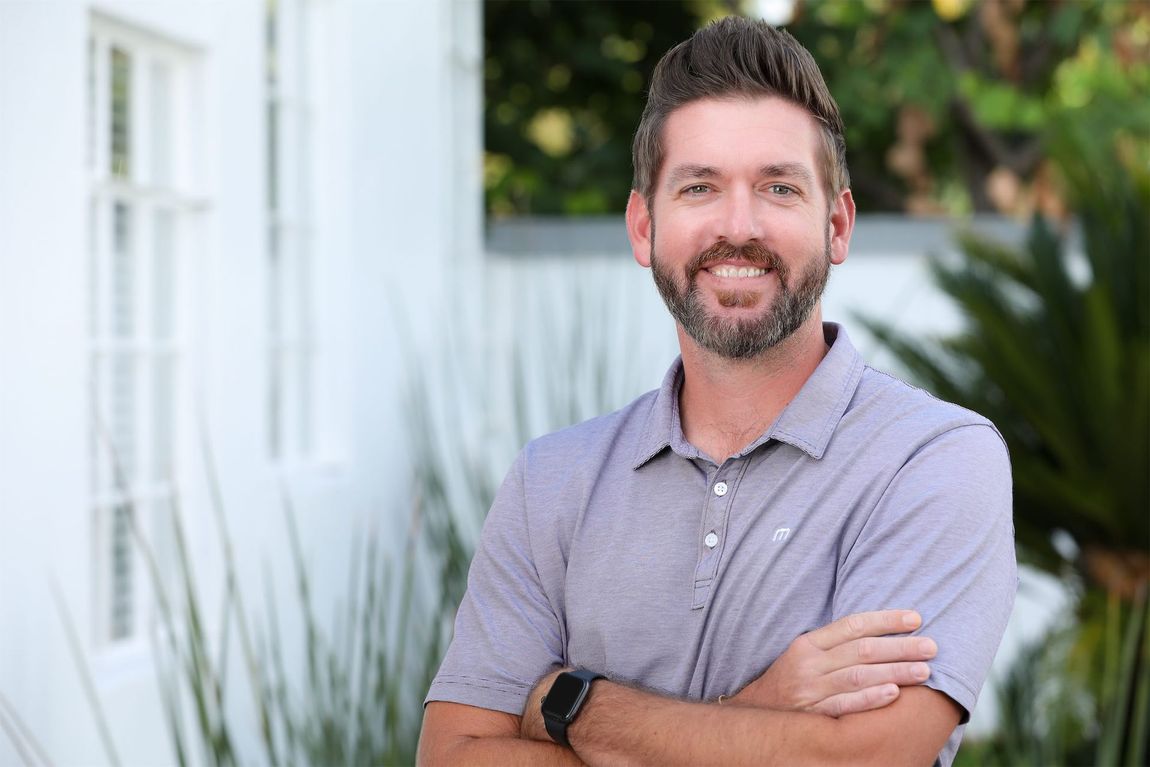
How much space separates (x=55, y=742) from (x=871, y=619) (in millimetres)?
2420

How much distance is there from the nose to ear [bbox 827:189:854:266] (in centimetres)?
15

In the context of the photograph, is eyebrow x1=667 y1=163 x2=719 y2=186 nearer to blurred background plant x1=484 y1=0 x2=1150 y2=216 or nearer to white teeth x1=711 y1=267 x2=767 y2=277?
white teeth x1=711 y1=267 x2=767 y2=277

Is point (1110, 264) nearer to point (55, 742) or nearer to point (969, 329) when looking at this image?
point (969, 329)

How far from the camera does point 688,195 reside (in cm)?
192

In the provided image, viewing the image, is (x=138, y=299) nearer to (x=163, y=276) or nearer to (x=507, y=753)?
(x=163, y=276)

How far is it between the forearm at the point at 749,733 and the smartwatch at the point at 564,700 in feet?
0.05

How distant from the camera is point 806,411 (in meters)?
1.85

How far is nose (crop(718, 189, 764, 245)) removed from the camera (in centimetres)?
184

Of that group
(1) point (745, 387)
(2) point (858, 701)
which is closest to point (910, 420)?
(1) point (745, 387)

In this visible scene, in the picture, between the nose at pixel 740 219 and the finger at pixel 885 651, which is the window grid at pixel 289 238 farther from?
the finger at pixel 885 651

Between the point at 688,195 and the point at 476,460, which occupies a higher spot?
the point at 688,195

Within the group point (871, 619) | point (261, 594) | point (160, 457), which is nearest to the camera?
point (871, 619)

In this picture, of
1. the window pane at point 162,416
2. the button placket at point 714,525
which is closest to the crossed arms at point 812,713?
the button placket at point 714,525

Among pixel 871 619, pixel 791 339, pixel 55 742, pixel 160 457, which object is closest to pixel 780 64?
pixel 791 339
